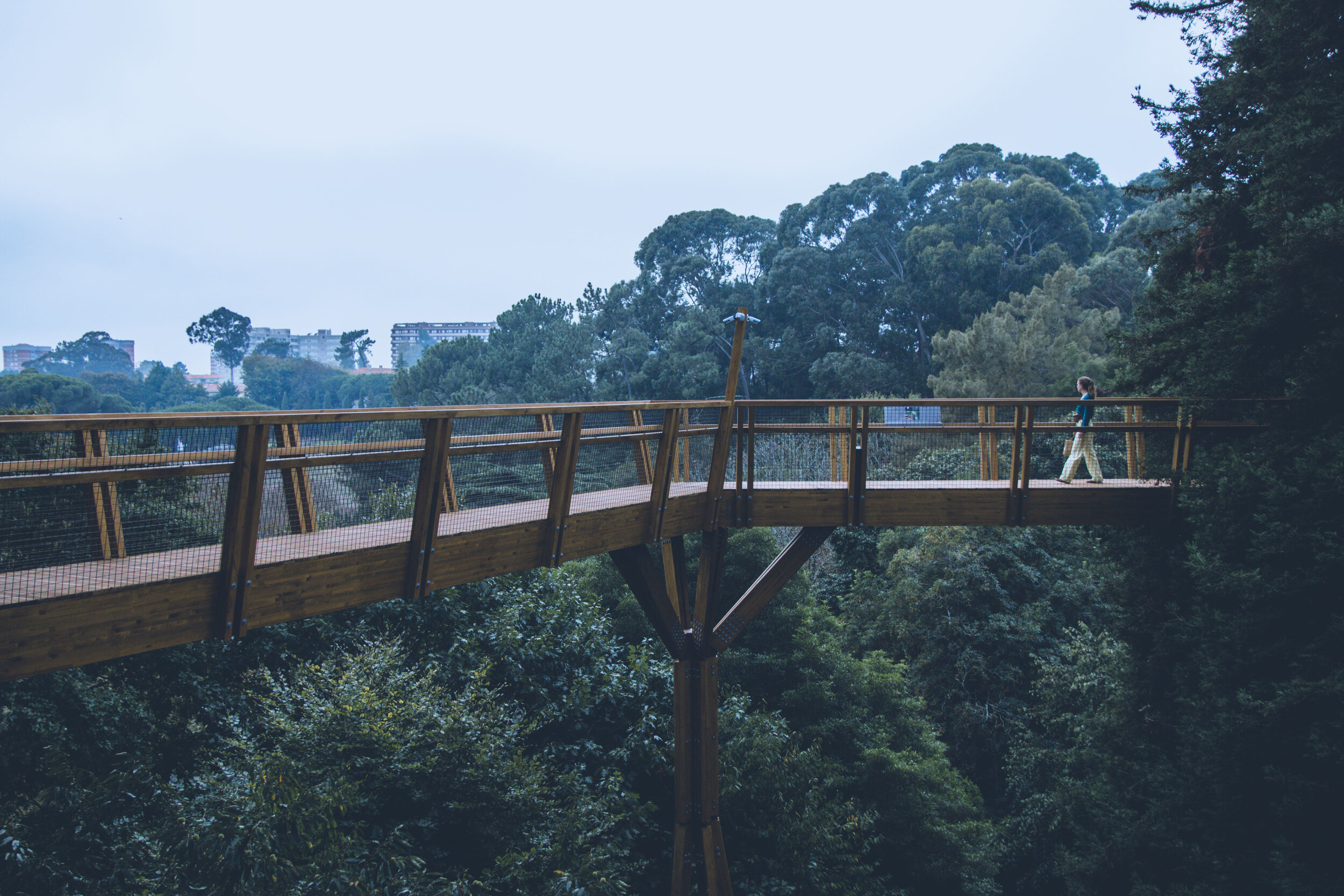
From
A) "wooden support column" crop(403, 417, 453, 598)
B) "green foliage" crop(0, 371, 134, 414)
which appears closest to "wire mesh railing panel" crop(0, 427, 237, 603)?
"wooden support column" crop(403, 417, 453, 598)

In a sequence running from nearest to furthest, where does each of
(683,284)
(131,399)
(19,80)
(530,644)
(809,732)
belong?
(530,644), (809,732), (683,284), (131,399), (19,80)

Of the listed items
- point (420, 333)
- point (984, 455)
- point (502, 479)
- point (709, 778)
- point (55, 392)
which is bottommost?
point (709, 778)

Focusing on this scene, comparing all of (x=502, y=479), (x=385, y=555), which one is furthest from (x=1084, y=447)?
(x=385, y=555)

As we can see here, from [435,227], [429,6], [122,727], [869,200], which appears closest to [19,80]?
[435,227]

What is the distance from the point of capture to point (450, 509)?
585 centimetres

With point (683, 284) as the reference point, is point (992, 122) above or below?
above

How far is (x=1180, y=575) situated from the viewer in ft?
24.8

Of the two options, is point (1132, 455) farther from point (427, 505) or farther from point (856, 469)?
point (427, 505)

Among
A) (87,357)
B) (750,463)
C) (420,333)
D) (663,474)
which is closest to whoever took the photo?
(663,474)

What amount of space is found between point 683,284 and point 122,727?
156ft

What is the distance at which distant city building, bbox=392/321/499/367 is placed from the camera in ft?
519

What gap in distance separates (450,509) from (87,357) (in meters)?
111

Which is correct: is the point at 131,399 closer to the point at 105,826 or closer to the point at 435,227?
the point at 435,227

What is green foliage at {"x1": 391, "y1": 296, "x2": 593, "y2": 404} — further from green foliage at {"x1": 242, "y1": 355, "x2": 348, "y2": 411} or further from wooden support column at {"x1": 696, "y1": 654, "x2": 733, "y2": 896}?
wooden support column at {"x1": 696, "y1": 654, "x2": 733, "y2": 896}
